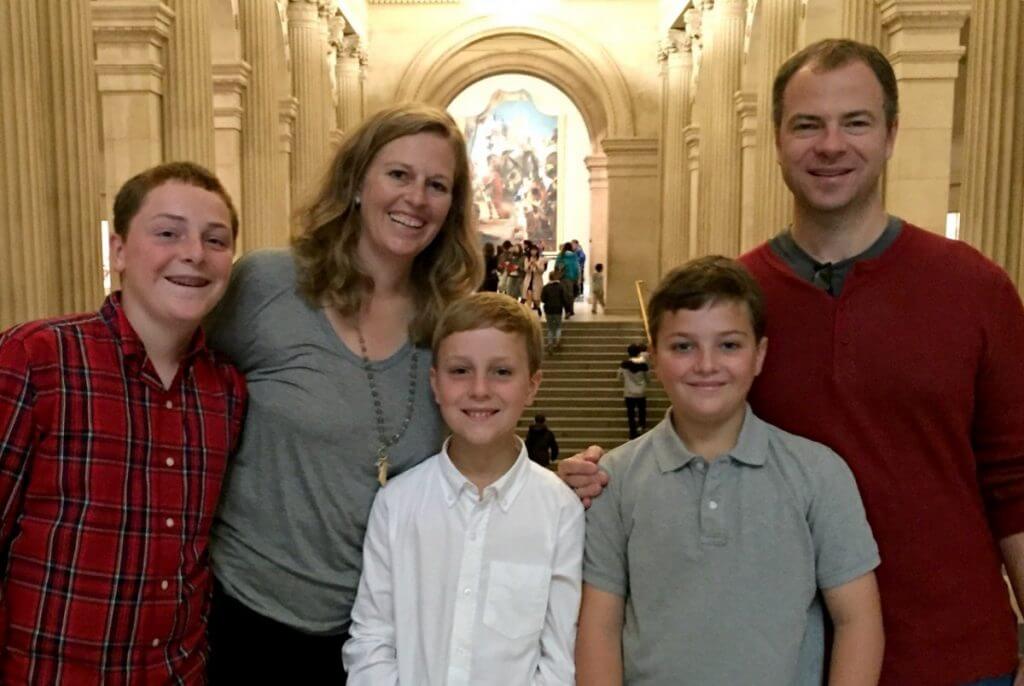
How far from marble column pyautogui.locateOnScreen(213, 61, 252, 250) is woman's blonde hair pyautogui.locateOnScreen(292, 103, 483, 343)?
1025 cm

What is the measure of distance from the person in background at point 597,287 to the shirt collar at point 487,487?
20266 mm

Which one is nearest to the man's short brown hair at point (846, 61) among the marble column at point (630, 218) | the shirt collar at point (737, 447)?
the shirt collar at point (737, 447)

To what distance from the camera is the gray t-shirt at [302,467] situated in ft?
7.14

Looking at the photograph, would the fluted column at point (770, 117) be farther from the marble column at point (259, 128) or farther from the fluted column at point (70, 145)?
the fluted column at point (70, 145)

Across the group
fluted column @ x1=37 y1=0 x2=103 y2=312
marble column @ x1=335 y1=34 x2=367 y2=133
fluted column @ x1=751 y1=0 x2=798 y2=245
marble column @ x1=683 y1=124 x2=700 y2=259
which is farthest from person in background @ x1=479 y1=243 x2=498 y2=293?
fluted column @ x1=37 y1=0 x2=103 y2=312

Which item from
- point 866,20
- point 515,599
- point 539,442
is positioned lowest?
point 539,442

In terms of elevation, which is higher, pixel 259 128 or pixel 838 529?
pixel 259 128

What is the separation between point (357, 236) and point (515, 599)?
991 mm

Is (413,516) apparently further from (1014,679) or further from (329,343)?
(1014,679)

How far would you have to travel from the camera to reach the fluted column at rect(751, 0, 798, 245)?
36.4ft

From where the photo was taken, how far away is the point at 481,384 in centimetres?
212

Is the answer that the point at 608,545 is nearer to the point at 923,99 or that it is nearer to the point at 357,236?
the point at 357,236

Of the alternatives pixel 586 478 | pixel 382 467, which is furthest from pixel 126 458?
pixel 586 478

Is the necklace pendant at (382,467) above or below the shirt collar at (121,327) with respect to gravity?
below
